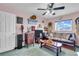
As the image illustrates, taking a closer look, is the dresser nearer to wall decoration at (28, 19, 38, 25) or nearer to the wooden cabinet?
the wooden cabinet

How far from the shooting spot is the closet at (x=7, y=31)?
189cm

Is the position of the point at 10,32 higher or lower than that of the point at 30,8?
lower

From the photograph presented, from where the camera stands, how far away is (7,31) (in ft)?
6.31

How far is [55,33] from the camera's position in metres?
1.96

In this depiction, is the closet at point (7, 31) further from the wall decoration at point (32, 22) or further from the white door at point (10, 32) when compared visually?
the wall decoration at point (32, 22)

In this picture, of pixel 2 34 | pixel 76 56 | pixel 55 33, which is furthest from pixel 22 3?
pixel 76 56

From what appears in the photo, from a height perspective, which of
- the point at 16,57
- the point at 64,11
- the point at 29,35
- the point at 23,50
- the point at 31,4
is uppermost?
the point at 31,4

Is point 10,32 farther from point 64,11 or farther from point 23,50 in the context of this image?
point 64,11

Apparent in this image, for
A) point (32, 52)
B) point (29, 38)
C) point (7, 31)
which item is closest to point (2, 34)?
point (7, 31)

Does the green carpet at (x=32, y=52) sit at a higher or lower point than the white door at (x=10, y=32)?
lower

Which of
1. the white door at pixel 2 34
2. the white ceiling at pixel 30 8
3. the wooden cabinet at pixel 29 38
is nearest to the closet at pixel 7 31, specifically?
the white door at pixel 2 34

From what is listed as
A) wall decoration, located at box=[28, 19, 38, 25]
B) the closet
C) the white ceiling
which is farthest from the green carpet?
the white ceiling

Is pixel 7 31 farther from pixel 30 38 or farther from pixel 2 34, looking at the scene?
pixel 30 38

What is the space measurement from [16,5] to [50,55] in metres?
1.03
